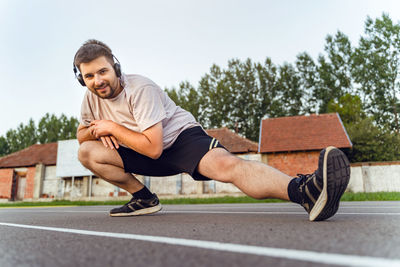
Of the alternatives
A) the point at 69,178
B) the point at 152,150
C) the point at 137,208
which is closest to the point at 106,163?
the point at 137,208

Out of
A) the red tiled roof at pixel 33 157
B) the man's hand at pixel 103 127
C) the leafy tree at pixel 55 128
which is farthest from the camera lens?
the leafy tree at pixel 55 128

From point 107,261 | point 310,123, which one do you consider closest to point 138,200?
point 107,261

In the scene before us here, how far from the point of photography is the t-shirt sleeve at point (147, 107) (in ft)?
8.48

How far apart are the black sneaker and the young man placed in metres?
0.01

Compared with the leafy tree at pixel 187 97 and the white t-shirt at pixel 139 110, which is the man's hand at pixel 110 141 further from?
the leafy tree at pixel 187 97

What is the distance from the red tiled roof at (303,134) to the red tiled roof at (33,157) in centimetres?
1730

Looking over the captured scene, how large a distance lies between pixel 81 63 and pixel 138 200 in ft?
5.10

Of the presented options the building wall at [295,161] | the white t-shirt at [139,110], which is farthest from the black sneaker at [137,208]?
the building wall at [295,161]

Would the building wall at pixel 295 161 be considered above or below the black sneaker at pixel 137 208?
above

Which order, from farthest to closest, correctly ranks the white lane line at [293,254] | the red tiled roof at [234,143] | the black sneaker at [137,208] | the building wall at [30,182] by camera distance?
the building wall at [30,182], the red tiled roof at [234,143], the black sneaker at [137,208], the white lane line at [293,254]

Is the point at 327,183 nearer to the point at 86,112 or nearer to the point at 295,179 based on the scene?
the point at 295,179

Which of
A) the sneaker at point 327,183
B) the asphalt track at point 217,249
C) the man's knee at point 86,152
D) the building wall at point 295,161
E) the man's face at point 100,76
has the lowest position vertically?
the asphalt track at point 217,249

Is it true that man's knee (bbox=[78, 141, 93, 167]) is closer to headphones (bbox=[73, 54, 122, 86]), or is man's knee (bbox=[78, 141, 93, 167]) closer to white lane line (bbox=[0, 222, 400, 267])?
headphones (bbox=[73, 54, 122, 86])

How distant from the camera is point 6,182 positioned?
87.1ft
